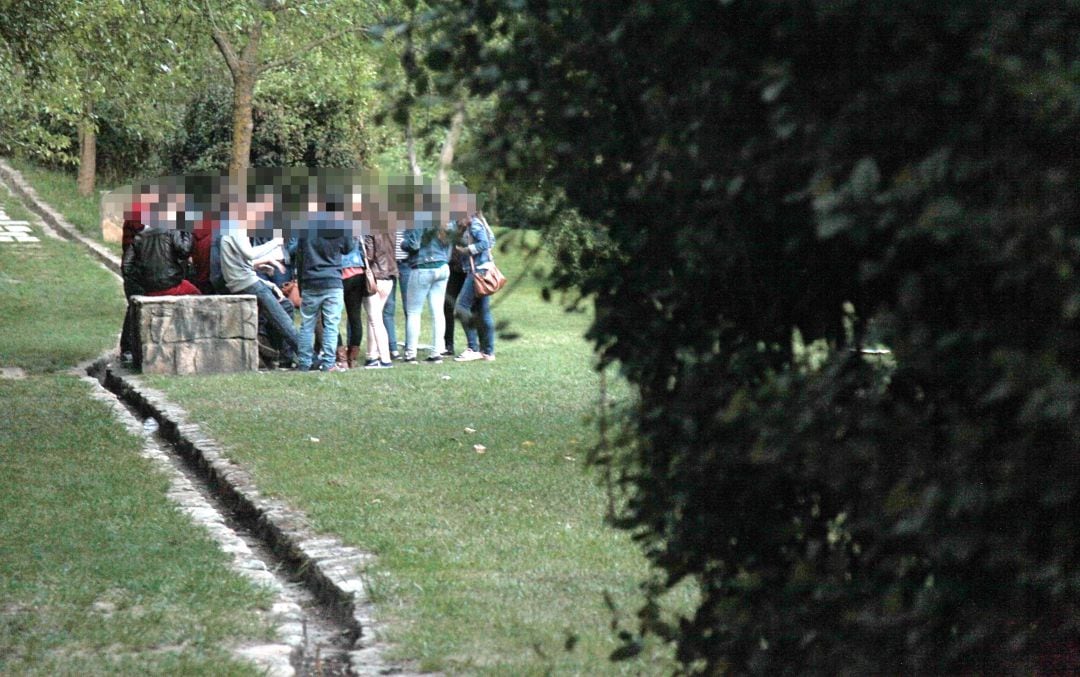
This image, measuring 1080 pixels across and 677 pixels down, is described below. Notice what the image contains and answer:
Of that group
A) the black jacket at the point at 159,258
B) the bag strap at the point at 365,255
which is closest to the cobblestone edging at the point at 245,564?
the black jacket at the point at 159,258

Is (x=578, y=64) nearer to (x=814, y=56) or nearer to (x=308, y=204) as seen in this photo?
(x=814, y=56)

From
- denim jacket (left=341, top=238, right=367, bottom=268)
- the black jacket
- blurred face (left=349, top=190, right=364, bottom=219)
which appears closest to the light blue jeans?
denim jacket (left=341, top=238, right=367, bottom=268)

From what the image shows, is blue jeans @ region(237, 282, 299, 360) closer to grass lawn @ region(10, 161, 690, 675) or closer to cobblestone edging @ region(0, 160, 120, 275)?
grass lawn @ region(10, 161, 690, 675)

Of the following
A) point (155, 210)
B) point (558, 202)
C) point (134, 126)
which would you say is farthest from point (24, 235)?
point (558, 202)

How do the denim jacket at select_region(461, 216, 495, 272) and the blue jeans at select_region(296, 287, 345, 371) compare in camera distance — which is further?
the denim jacket at select_region(461, 216, 495, 272)

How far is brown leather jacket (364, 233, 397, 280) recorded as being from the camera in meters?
15.1

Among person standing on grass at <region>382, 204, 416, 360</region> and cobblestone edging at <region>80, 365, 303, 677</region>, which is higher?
person standing on grass at <region>382, 204, 416, 360</region>

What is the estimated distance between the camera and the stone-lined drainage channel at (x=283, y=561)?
5.15 m

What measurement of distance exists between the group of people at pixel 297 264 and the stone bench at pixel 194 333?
1.20ft

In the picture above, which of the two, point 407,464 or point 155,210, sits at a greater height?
point 155,210

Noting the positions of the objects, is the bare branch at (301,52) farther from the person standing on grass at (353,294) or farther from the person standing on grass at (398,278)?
the person standing on grass at (353,294)

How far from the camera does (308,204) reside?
44.5 ft

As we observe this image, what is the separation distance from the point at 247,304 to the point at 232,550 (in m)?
8.23

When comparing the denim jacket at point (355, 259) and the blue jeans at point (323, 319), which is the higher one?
the denim jacket at point (355, 259)
